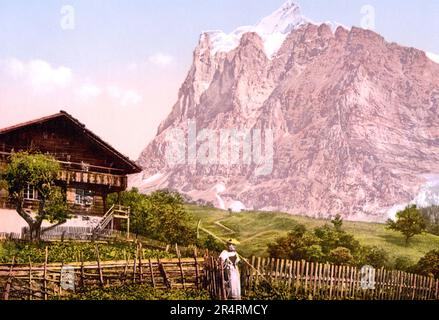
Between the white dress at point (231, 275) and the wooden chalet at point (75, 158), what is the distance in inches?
184

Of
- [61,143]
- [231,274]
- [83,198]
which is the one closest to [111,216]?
[83,198]

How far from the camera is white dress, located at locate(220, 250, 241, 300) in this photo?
734 inches

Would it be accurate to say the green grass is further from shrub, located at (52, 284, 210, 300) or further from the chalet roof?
shrub, located at (52, 284, 210, 300)

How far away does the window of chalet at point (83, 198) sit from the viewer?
70.2 feet

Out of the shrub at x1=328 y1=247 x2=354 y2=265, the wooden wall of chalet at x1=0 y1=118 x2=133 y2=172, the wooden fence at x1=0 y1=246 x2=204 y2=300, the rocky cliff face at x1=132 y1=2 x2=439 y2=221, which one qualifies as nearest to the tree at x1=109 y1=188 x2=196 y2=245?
the rocky cliff face at x1=132 y1=2 x2=439 y2=221

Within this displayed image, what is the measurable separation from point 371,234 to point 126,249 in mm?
7064

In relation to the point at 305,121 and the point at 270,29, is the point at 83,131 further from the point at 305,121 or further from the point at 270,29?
the point at 305,121

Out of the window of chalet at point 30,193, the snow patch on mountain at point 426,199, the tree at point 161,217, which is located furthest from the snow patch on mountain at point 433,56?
the window of chalet at point 30,193

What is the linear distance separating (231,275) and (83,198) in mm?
5278

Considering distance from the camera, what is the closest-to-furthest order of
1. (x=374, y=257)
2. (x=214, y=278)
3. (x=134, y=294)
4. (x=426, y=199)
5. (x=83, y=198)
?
(x=134, y=294) → (x=214, y=278) → (x=83, y=198) → (x=374, y=257) → (x=426, y=199)

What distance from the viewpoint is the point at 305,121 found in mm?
27047

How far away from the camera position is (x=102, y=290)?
18.9m

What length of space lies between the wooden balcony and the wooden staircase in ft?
2.11
